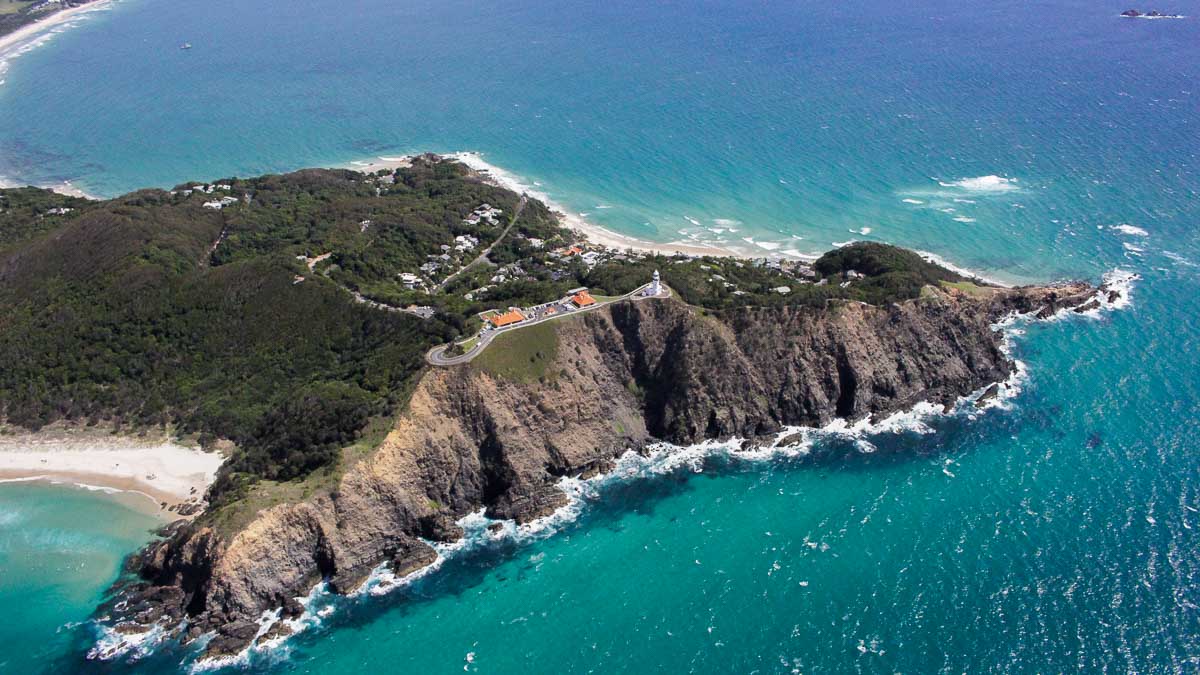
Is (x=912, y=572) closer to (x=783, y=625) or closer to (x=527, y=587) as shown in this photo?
(x=783, y=625)

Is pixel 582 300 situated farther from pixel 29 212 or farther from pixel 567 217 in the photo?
pixel 29 212

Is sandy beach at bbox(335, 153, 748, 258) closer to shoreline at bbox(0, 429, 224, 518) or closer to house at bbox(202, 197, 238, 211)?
house at bbox(202, 197, 238, 211)

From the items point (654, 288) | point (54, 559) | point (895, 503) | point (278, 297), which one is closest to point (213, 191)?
point (278, 297)

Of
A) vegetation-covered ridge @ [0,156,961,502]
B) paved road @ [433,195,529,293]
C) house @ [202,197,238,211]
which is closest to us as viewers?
vegetation-covered ridge @ [0,156,961,502]

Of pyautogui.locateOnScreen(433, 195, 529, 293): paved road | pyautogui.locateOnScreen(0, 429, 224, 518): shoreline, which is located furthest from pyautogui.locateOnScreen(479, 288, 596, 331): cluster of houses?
pyautogui.locateOnScreen(0, 429, 224, 518): shoreline

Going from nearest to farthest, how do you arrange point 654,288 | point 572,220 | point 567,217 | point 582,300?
point 582,300 → point 654,288 → point 572,220 → point 567,217

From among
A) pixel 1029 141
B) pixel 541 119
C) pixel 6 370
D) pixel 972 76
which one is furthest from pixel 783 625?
pixel 972 76
